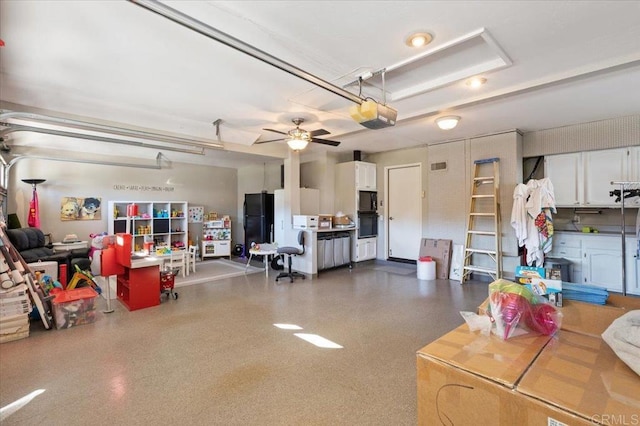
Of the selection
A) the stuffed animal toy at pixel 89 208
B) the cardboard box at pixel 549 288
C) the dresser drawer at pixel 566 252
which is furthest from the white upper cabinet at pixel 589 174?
the stuffed animal toy at pixel 89 208

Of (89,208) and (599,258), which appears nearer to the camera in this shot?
(599,258)

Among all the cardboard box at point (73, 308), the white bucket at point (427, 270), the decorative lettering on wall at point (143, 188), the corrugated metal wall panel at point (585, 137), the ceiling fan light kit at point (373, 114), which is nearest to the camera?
the ceiling fan light kit at point (373, 114)

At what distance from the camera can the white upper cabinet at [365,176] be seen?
6.73 meters

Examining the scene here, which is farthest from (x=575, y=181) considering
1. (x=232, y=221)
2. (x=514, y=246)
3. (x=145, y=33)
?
(x=232, y=221)

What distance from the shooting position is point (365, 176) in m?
6.89

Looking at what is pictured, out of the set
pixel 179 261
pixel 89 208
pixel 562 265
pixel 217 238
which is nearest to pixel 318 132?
pixel 179 261

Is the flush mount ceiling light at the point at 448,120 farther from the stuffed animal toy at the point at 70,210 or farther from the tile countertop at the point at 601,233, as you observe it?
the stuffed animal toy at the point at 70,210

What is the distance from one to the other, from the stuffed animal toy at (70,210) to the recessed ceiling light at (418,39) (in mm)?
7427

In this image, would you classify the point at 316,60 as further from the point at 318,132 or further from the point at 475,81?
the point at 475,81

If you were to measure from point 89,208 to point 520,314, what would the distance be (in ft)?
26.8

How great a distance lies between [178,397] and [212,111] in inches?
131

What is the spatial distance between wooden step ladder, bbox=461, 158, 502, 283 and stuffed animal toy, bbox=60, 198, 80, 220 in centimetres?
811

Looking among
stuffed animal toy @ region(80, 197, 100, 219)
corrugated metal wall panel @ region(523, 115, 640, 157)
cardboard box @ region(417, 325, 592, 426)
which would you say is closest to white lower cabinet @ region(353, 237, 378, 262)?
corrugated metal wall panel @ region(523, 115, 640, 157)

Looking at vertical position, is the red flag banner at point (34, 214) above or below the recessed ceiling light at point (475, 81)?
below
